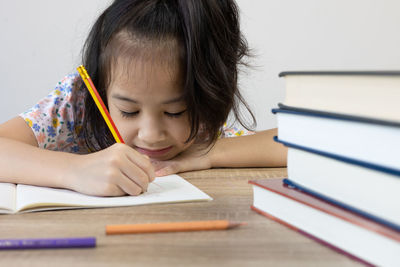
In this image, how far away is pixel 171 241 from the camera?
347 millimetres

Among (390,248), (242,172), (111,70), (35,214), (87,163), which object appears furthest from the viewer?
(111,70)

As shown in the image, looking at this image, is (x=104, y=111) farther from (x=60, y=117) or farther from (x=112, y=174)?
(x=60, y=117)

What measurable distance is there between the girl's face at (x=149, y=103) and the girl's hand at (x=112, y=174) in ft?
0.70

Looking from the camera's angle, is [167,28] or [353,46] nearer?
[167,28]

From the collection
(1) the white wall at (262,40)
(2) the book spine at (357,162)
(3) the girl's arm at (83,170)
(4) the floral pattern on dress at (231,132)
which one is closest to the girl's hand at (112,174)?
(3) the girl's arm at (83,170)

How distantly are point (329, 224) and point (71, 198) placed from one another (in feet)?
1.01

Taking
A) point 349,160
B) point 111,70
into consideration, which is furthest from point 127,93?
point 349,160

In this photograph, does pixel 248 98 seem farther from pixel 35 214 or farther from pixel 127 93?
pixel 35 214

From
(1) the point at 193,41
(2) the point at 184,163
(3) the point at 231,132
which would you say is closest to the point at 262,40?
(3) the point at 231,132

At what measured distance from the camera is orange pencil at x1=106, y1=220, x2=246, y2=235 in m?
0.36

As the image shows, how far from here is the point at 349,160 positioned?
32 cm

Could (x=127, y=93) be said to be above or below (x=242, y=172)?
above

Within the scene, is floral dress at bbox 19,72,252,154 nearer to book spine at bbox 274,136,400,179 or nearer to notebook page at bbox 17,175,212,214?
notebook page at bbox 17,175,212,214

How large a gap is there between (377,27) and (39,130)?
4.83 ft
